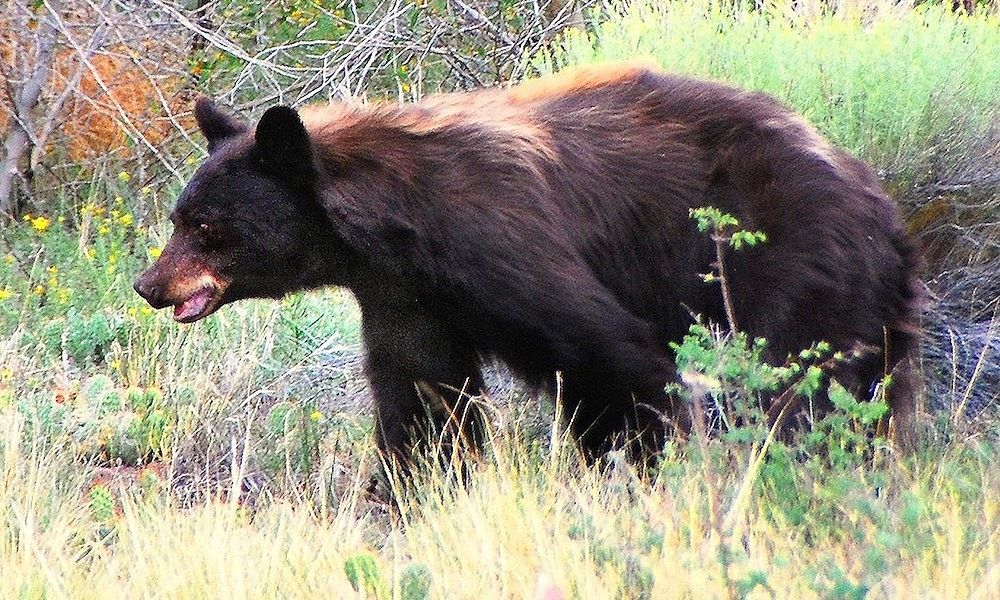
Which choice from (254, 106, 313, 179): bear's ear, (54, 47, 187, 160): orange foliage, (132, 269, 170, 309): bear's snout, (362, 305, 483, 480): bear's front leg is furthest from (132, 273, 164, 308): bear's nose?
(54, 47, 187, 160): orange foliage

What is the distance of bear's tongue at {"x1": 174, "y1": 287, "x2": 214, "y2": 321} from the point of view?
191 inches

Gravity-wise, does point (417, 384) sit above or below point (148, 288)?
below

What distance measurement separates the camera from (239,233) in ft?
15.8

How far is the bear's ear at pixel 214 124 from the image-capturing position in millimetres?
5098

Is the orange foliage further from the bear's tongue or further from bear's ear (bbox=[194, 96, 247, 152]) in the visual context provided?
the bear's tongue

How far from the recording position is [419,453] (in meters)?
5.04

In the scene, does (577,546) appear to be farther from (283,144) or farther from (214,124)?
(214,124)

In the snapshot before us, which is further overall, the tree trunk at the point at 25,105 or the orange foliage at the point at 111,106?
the orange foliage at the point at 111,106

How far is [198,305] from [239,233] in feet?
0.96

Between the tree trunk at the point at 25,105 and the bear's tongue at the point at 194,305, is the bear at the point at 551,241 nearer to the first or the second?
the bear's tongue at the point at 194,305

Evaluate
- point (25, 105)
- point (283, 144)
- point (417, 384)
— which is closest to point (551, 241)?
point (417, 384)

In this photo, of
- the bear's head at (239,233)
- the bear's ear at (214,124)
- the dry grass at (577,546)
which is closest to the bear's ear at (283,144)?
the bear's head at (239,233)

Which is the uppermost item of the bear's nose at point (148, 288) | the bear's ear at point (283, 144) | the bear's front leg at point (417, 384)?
the bear's ear at point (283, 144)

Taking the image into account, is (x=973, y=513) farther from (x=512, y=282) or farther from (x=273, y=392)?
(x=273, y=392)
